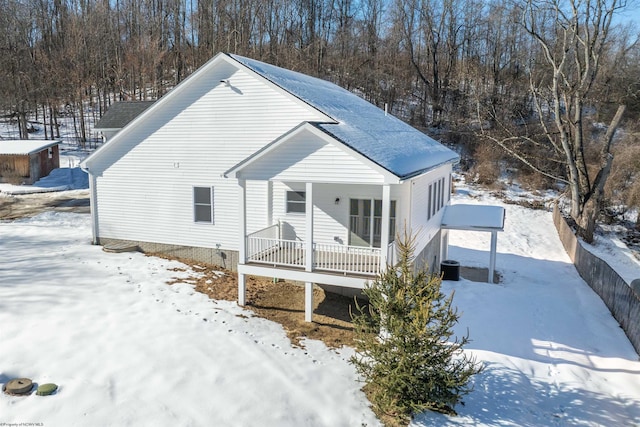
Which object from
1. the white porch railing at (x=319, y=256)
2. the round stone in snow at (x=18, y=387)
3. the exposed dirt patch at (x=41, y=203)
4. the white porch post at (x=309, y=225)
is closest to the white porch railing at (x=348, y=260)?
the white porch railing at (x=319, y=256)

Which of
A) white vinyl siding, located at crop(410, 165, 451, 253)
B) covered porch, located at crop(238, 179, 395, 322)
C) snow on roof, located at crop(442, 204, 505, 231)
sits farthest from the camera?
snow on roof, located at crop(442, 204, 505, 231)

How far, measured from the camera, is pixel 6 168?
30062mm

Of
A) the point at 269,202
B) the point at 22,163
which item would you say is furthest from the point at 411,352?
the point at 22,163

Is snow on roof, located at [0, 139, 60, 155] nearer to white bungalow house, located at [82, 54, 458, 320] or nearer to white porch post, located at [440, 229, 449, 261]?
white bungalow house, located at [82, 54, 458, 320]

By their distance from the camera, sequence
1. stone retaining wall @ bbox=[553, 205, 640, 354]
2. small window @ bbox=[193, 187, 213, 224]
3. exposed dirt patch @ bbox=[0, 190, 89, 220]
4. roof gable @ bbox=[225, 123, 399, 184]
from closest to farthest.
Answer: roof gable @ bbox=[225, 123, 399, 184]
stone retaining wall @ bbox=[553, 205, 640, 354]
small window @ bbox=[193, 187, 213, 224]
exposed dirt patch @ bbox=[0, 190, 89, 220]

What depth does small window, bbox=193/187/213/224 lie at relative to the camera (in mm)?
14945

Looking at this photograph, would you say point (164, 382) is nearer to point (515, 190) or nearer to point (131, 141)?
point (131, 141)

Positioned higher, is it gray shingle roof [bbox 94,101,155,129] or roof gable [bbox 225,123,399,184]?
gray shingle roof [bbox 94,101,155,129]

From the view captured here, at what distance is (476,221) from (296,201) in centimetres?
763

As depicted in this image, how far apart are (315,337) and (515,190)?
26.9 m

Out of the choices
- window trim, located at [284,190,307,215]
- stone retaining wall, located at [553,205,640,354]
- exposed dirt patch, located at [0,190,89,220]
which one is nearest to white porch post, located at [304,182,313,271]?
window trim, located at [284,190,307,215]

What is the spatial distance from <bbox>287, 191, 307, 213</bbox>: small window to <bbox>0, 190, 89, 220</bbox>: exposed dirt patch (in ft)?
44.4

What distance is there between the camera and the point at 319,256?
12.2 metres

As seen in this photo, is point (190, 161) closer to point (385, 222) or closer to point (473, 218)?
point (385, 222)
